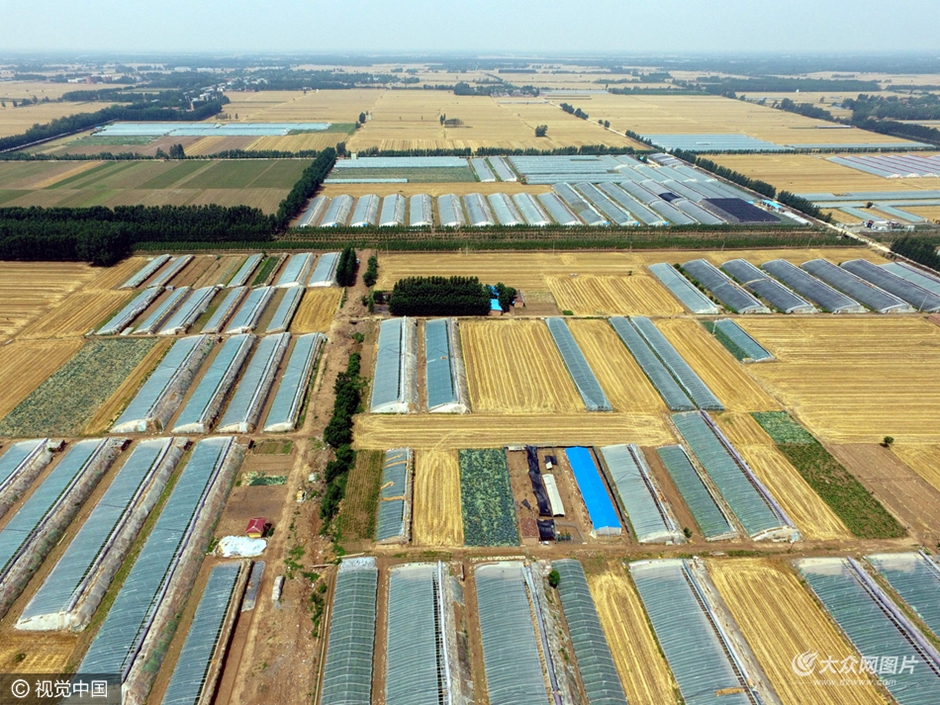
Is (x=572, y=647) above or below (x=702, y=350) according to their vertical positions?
below

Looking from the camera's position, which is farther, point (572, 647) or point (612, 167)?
point (612, 167)

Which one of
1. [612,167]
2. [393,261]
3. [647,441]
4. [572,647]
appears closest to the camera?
[572,647]

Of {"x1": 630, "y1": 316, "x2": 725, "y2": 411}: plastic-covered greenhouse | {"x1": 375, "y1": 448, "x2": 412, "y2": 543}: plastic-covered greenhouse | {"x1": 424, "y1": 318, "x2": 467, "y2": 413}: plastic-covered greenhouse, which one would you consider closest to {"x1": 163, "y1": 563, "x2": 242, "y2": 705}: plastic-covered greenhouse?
{"x1": 375, "y1": 448, "x2": 412, "y2": 543}: plastic-covered greenhouse

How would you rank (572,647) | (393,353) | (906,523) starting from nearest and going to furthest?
(572,647) → (906,523) → (393,353)

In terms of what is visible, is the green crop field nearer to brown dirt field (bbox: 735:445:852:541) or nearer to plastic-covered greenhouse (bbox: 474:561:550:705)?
plastic-covered greenhouse (bbox: 474:561:550:705)

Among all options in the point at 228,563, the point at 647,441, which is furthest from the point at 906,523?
the point at 228,563

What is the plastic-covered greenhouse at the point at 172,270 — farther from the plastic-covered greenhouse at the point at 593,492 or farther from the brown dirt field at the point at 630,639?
the brown dirt field at the point at 630,639

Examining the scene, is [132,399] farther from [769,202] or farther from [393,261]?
[769,202]
